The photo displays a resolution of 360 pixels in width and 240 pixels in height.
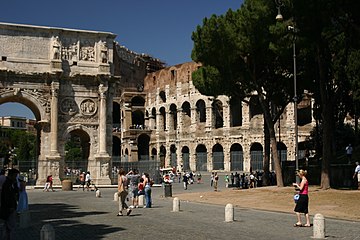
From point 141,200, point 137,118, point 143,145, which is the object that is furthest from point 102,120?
point 137,118

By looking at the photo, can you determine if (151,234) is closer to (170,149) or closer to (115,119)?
(170,149)

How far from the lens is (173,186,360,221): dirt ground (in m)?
15.6

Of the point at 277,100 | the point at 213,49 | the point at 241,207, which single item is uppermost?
the point at 213,49

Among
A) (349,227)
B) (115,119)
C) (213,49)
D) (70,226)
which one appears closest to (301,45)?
(213,49)

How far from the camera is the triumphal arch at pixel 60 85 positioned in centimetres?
3095

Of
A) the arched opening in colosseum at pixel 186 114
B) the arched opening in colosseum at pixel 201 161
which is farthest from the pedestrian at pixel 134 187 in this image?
the arched opening in colosseum at pixel 186 114

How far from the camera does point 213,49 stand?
25.8 metres

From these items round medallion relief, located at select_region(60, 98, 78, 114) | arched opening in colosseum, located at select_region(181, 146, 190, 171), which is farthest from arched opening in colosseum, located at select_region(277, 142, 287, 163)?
round medallion relief, located at select_region(60, 98, 78, 114)

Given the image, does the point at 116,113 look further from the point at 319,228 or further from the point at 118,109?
the point at 319,228

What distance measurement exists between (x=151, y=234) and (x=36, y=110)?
2339 centimetres

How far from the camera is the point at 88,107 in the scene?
108 feet

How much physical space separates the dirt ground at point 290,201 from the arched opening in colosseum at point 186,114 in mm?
33449

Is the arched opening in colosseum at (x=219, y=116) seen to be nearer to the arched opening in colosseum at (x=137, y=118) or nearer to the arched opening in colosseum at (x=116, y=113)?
the arched opening in colosseum at (x=137, y=118)

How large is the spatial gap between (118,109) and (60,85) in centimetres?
3570
